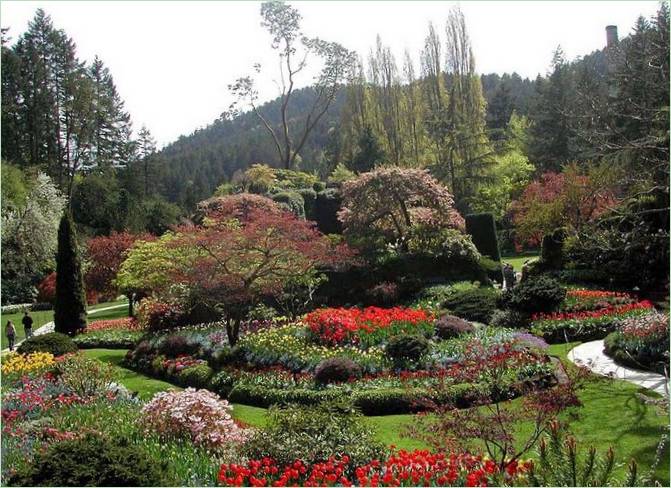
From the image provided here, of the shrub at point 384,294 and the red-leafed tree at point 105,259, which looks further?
the red-leafed tree at point 105,259

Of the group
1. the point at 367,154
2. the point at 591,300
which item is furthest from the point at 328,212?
the point at 591,300

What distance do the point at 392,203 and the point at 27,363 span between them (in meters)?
13.0

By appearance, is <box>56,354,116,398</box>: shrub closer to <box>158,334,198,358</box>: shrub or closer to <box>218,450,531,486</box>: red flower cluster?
<box>158,334,198,358</box>: shrub

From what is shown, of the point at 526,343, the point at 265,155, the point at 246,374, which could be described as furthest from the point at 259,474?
the point at 265,155

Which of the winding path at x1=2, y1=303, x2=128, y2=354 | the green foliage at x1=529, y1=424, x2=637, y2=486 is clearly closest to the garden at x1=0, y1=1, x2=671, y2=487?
the green foliage at x1=529, y1=424, x2=637, y2=486

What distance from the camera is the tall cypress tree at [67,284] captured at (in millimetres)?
21141

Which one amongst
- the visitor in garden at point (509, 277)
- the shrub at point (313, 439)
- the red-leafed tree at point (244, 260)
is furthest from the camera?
the visitor in garden at point (509, 277)

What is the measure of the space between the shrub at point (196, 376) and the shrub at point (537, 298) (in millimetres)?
7815

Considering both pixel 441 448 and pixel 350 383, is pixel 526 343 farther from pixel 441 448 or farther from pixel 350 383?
pixel 441 448

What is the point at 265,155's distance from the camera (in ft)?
231

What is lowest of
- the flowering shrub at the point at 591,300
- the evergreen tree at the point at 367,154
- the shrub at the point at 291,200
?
the flowering shrub at the point at 591,300

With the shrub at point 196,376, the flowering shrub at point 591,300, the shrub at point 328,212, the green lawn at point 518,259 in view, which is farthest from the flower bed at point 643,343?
the green lawn at point 518,259

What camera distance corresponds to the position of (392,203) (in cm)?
2225

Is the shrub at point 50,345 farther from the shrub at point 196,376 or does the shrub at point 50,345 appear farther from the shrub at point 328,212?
the shrub at point 328,212
